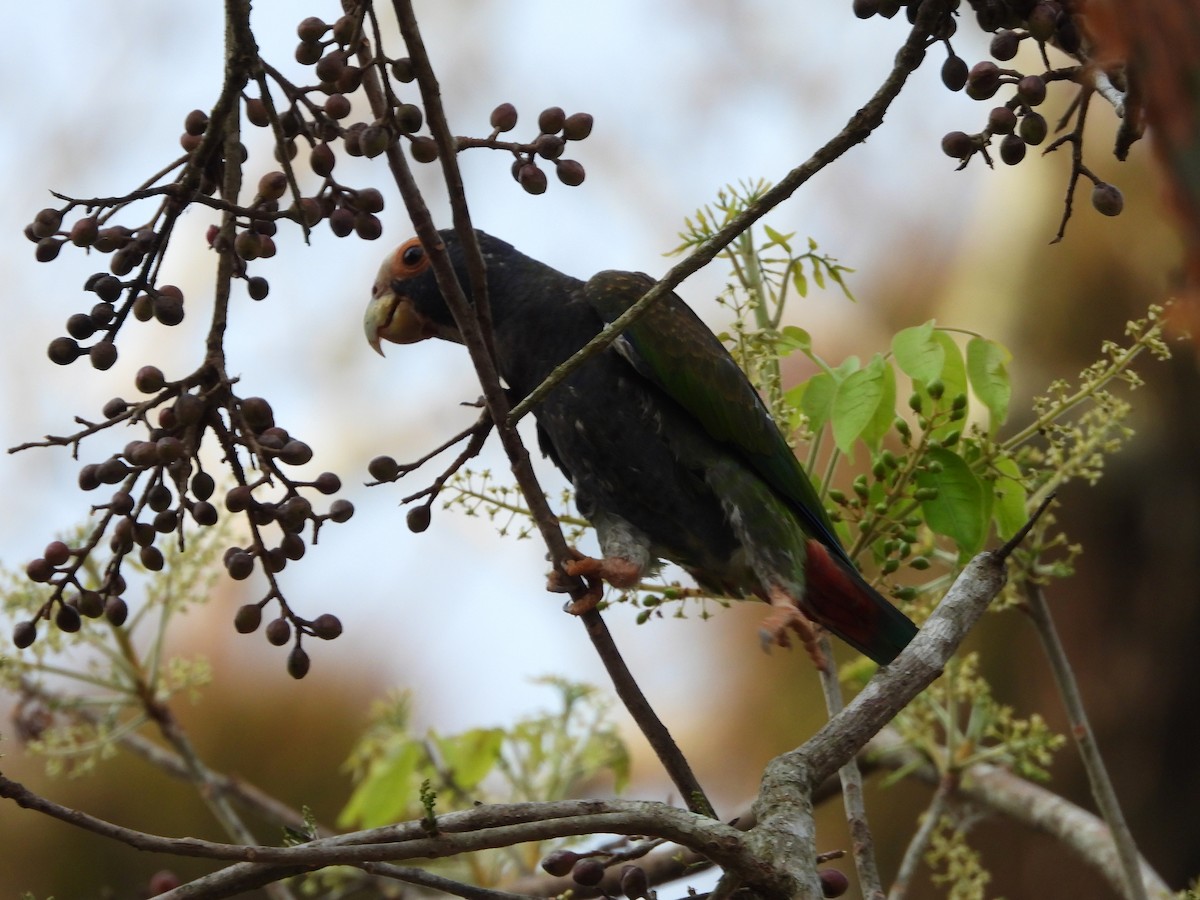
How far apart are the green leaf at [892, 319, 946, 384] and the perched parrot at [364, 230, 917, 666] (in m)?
0.49

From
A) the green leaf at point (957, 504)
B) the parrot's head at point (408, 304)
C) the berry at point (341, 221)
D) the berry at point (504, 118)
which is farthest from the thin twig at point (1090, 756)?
the parrot's head at point (408, 304)

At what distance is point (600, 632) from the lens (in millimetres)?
1647

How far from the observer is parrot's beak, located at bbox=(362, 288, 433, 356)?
2.55 m

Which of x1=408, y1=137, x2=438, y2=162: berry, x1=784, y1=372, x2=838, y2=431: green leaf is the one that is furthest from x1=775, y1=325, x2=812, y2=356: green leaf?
x1=408, y1=137, x2=438, y2=162: berry

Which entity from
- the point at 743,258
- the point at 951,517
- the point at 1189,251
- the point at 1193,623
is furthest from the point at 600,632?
the point at 1193,623

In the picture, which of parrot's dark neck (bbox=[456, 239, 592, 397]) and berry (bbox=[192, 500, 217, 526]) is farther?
parrot's dark neck (bbox=[456, 239, 592, 397])

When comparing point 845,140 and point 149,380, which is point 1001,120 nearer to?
point 845,140

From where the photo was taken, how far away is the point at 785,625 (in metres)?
2.16

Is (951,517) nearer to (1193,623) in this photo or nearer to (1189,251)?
(1189,251)

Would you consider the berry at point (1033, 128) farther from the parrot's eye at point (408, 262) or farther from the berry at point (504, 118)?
the parrot's eye at point (408, 262)

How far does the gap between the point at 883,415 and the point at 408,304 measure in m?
1.09

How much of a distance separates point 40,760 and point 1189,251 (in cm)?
448

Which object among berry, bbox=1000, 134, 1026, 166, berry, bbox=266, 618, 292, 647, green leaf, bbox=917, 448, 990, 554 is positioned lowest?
green leaf, bbox=917, 448, 990, 554

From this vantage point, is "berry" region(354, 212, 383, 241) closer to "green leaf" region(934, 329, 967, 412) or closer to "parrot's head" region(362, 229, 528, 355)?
"green leaf" region(934, 329, 967, 412)
